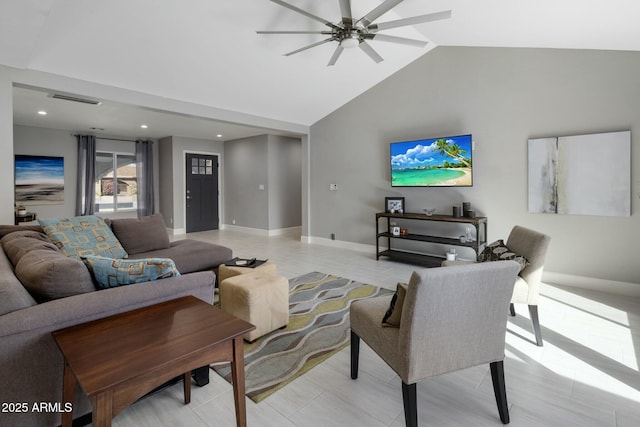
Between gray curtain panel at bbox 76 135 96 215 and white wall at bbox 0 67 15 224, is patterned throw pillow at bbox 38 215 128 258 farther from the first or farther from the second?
gray curtain panel at bbox 76 135 96 215

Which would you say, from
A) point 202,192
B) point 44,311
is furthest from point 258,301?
point 202,192

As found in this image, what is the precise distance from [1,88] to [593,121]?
6.23 m

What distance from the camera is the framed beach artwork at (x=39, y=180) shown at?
20.8 ft

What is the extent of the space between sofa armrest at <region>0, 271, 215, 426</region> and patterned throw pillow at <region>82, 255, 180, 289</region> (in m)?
0.11

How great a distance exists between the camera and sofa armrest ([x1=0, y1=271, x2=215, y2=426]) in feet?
4.13

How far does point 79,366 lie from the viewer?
39.8 inches

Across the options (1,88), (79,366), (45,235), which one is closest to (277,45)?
(1,88)

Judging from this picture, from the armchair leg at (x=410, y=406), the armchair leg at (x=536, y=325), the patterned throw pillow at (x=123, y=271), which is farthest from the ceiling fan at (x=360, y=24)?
the armchair leg at (x=410, y=406)

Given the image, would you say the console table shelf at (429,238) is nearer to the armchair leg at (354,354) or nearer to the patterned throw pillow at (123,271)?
the armchair leg at (354,354)

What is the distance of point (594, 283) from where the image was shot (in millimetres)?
3617

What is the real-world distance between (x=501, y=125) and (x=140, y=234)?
471 centimetres

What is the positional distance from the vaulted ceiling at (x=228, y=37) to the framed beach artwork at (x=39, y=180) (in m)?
2.14

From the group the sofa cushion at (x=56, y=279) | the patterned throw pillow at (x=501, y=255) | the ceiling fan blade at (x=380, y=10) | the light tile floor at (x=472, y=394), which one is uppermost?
the ceiling fan blade at (x=380, y=10)

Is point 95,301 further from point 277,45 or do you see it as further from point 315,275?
point 277,45
